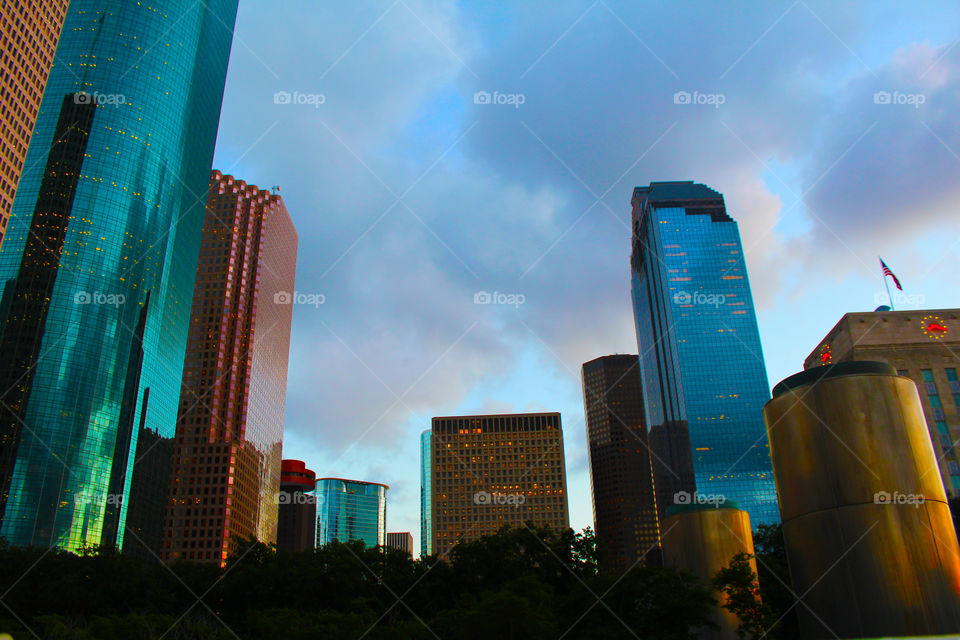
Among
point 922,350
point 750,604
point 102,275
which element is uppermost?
point 102,275

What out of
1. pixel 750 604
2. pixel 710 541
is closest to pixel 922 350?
pixel 710 541

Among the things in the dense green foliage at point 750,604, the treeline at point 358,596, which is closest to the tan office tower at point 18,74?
the treeline at point 358,596

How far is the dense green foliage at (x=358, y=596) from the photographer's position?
4022cm

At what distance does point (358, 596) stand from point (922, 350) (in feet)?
280

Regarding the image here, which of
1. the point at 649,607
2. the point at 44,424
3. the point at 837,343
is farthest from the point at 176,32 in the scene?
the point at 649,607

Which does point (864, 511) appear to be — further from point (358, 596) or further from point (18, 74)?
point (18, 74)

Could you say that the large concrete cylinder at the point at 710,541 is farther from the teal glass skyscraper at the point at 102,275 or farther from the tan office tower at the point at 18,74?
the teal glass skyscraper at the point at 102,275

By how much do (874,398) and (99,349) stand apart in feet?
450

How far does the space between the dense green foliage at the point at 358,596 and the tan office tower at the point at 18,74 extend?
4926 cm

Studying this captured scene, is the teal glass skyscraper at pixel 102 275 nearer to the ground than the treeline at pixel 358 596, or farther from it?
farther from it

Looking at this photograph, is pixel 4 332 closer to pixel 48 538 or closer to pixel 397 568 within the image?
pixel 48 538

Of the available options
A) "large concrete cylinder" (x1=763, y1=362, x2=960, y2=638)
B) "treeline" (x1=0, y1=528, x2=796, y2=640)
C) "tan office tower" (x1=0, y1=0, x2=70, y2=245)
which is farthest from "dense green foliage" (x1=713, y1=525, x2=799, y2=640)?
"tan office tower" (x1=0, y1=0, x2=70, y2=245)

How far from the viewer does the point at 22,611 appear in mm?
59188

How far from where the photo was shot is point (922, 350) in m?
100
